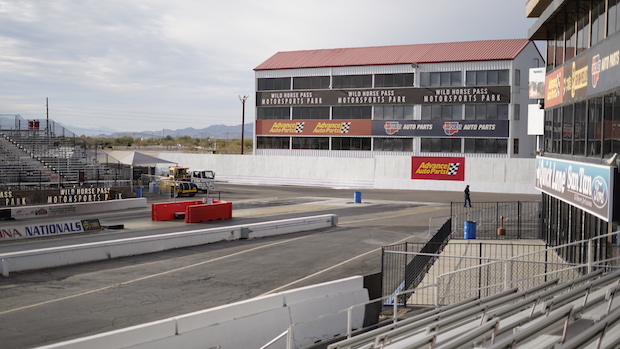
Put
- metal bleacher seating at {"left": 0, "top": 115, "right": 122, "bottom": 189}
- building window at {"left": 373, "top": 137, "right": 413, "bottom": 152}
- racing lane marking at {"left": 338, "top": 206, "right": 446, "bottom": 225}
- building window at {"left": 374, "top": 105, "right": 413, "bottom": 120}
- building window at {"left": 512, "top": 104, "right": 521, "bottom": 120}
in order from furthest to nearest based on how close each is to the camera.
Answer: building window at {"left": 373, "top": 137, "right": 413, "bottom": 152} → building window at {"left": 374, "top": 105, "right": 413, "bottom": 120} → building window at {"left": 512, "top": 104, "right": 521, "bottom": 120} → metal bleacher seating at {"left": 0, "top": 115, "right": 122, "bottom": 189} → racing lane marking at {"left": 338, "top": 206, "right": 446, "bottom": 225}

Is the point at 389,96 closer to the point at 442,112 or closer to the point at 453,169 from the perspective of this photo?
the point at 442,112

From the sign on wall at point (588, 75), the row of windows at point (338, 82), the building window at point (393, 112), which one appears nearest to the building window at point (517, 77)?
the row of windows at point (338, 82)

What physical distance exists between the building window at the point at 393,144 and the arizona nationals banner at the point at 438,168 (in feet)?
20.2

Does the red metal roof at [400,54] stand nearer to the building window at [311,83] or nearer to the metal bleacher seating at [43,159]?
the building window at [311,83]

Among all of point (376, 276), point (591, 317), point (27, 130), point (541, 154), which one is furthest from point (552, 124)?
point (27, 130)

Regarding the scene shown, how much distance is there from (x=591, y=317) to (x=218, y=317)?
6.90 meters

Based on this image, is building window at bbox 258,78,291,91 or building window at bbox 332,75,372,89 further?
building window at bbox 258,78,291,91

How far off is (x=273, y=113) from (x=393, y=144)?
1460 cm

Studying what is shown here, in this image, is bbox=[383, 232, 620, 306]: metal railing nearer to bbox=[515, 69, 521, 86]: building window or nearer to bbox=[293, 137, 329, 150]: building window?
bbox=[515, 69, 521, 86]: building window

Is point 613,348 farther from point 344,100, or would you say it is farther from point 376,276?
point 344,100

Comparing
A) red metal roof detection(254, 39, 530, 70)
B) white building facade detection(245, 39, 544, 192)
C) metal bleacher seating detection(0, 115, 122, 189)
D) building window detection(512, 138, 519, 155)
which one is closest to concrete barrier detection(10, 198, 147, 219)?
metal bleacher seating detection(0, 115, 122, 189)

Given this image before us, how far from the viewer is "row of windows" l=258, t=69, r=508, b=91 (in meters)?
60.2

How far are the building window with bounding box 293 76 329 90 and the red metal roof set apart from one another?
1291mm

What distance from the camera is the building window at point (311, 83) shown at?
68.5 metres
